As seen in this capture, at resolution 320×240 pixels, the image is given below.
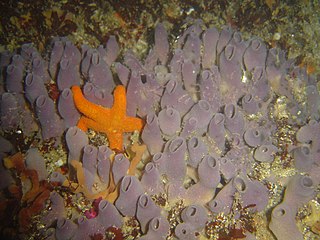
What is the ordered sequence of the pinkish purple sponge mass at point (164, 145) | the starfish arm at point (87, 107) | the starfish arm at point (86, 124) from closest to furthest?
the pinkish purple sponge mass at point (164, 145) → the starfish arm at point (87, 107) → the starfish arm at point (86, 124)

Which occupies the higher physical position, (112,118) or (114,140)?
(112,118)

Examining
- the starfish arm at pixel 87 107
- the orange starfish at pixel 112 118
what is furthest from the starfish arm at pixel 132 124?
the starfish arm at pixel 87 107

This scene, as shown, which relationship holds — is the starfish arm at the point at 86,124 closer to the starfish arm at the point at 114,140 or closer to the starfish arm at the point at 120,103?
the starfish arm at the point at 114,140

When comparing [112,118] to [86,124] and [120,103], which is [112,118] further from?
[86,124]

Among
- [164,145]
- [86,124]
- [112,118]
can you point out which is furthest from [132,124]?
[86,124]

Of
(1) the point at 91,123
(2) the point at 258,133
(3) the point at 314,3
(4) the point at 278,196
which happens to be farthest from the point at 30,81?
(3) the point at 314,3

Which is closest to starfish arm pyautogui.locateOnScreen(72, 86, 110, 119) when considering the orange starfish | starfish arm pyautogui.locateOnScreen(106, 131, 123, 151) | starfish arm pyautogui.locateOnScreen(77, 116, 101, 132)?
the orange starfish
